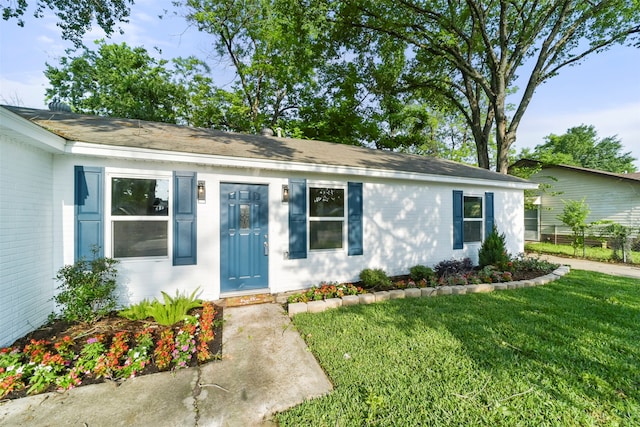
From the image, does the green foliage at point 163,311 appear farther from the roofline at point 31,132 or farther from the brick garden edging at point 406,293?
the roofline at point 31,132

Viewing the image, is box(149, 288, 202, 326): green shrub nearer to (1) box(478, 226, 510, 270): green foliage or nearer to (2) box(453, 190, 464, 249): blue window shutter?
(2) box(453, 190, 464, 249): blue window shutter

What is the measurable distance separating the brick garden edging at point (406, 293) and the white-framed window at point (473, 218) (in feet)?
5.72

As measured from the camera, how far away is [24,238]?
3332 millimetres

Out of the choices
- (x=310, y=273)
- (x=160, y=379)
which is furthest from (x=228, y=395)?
(x=310, y=273)

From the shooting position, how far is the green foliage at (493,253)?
22.0 ft

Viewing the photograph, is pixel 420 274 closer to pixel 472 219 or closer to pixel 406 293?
pixel 406 293

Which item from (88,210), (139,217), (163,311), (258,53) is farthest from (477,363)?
(258,53)

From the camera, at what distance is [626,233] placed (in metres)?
8.97

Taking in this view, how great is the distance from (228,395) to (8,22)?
11297 mm

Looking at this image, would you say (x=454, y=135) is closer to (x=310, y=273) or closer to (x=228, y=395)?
(x=310, y=273)

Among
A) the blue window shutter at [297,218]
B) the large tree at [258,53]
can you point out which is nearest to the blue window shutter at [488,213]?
the blue window shutter at [297,218]

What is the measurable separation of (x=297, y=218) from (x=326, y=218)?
29.0 inches

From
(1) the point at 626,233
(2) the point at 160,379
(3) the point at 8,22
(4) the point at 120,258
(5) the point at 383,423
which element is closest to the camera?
(5) the point at 383,423

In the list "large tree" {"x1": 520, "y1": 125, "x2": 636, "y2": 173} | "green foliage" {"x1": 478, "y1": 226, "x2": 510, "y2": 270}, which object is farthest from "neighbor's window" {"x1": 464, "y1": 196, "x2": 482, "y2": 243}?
"large tree" {"x1": 520, "y1": 125, "x2": 636, "y2": 173}
